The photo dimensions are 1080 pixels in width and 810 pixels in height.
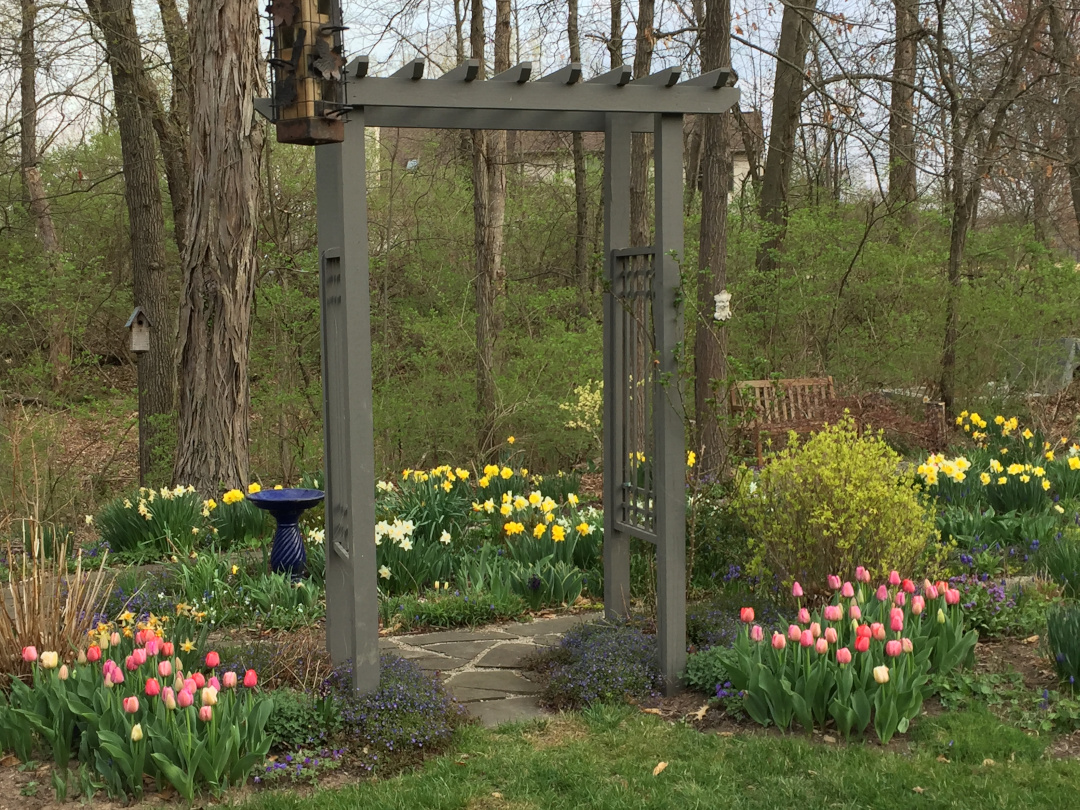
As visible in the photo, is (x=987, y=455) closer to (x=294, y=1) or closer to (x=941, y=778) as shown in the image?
(x=941, y=778)

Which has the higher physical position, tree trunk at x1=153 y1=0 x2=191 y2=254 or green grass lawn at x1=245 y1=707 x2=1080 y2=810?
tree trunk at x1=153 y1=0 x2=191 y2=254

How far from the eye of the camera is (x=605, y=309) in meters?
5.33

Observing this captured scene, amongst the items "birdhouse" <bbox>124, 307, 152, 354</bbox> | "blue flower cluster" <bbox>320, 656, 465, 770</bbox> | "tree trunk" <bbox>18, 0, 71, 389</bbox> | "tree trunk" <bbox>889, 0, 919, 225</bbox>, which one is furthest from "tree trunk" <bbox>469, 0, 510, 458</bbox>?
"blue flower cluster" <bbox>320, 656, 465, 770</bbox>

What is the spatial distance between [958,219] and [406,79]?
9.81 m

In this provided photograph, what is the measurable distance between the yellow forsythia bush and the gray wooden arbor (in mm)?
677

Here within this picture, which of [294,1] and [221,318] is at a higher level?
[294,1]

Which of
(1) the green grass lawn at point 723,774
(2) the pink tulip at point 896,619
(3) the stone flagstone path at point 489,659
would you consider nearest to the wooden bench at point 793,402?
(3) the stone flagstone path at point 489,659

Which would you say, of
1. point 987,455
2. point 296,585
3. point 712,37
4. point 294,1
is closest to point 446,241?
point 712,37

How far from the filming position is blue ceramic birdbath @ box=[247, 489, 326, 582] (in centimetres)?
627

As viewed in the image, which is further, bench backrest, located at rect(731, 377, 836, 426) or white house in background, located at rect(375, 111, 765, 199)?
white house in background, located at rect(375, 111, 765, 199)

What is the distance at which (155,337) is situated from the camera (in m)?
11.6

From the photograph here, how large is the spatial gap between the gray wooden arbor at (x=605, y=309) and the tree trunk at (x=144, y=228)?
6.98 m

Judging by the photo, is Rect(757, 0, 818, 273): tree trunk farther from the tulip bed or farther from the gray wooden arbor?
the tulip bed

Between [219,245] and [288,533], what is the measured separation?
9.82 feet
